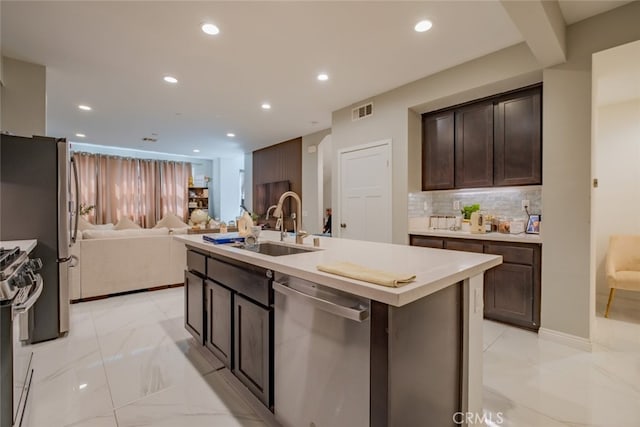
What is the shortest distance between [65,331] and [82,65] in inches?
109

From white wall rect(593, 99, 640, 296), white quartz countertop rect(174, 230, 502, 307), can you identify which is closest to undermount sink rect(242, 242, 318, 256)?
white quartz countertop rect(174, 230, 502, 307)

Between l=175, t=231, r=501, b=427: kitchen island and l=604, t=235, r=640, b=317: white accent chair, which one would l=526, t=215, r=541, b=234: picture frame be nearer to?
l=604, t=235, r=640, b=317: white accent chair

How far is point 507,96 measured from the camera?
10.2 feet

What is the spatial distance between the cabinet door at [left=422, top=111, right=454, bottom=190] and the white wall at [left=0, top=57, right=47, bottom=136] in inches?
176

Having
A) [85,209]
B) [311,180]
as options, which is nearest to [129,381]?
[311,180]

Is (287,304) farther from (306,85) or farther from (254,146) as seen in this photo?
(254,146)

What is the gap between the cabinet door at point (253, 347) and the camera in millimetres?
1543

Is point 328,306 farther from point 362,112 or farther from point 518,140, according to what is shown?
point 362,112

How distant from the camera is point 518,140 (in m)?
3.03

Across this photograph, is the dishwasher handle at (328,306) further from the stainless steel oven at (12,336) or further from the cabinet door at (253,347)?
the stainless steel oven at (12,336)

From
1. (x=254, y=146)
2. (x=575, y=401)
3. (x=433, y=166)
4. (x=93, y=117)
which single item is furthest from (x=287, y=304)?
(x=254, y=146)

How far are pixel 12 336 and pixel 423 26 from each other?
3.40 metres

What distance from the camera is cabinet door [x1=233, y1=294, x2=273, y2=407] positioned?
154 centimetres

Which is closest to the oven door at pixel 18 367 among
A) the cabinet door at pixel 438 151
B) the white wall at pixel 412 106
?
the white wall at pixel 412 106
